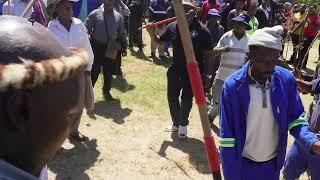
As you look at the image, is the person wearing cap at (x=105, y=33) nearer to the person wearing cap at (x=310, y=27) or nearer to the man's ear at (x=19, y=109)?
the person wearing cap at (x=310, y=27)

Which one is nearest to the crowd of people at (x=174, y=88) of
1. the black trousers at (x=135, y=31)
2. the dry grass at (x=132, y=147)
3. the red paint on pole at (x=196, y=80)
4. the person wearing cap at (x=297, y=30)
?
the dry grass at (x=132, y=147)

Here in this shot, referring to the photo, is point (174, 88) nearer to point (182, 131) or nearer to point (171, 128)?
point (182, 131)

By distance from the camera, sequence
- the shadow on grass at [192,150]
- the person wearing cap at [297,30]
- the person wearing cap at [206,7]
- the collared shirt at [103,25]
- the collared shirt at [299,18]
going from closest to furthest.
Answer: the shadow on grass at [192,150] < the collared shirt at [103,25] < the person wearing cap at [206,7] < the person wearing cap at [297,30] < the collared shirt at [299,18]

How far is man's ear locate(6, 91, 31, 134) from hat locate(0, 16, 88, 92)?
2 centimetres

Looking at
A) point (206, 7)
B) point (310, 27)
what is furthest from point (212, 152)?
point (310, 27)

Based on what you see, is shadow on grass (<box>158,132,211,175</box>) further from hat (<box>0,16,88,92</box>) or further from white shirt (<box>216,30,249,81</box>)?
hat (<box>0,16,88,92</box>)

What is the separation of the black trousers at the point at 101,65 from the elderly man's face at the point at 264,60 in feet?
14.2

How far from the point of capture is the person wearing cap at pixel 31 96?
1020mm

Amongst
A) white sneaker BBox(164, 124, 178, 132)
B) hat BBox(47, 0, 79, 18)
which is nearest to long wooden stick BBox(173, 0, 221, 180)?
hat BBox(47, 0, 79, 18)

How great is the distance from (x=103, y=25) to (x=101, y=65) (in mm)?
752

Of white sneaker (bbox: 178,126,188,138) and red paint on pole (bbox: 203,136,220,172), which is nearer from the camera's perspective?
red paint on pole (bbox: 203,136,220,172)

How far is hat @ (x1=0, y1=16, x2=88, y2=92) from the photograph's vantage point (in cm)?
103

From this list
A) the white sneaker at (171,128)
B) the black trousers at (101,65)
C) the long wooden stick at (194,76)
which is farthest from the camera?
the black trousers at (101,65)

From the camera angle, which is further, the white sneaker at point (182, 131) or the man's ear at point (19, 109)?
Answer: the white sneaker at point (182, 131)
